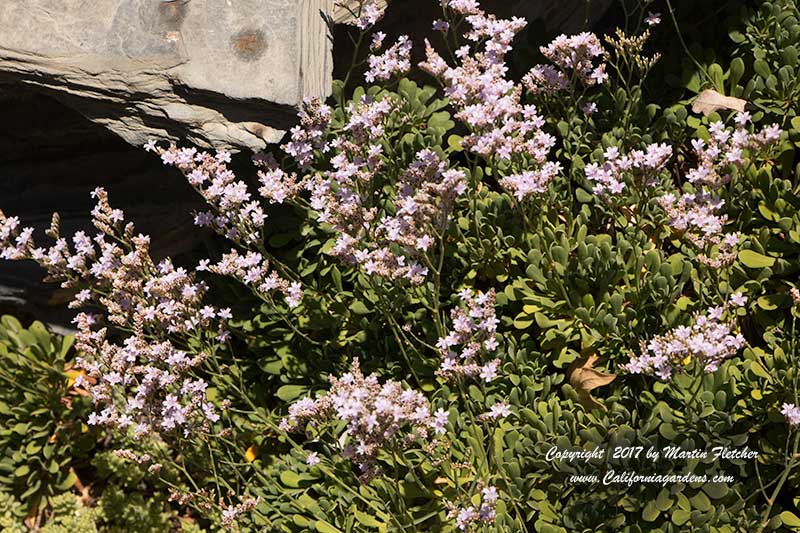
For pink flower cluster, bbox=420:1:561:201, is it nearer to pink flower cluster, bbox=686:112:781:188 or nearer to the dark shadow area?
pink flower cluster, bbox=686:112:781:188

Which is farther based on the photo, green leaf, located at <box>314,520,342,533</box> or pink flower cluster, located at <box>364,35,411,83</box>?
pink flower cluster, located at <box>364,35,411,83</box>

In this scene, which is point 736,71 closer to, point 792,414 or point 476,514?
point 792,414

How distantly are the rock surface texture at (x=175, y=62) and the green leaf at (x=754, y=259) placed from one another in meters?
1.97

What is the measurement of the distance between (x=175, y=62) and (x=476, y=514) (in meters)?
2.27

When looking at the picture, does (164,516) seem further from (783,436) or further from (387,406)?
(783,436)

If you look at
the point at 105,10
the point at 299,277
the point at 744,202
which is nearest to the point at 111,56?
the point at 105,10

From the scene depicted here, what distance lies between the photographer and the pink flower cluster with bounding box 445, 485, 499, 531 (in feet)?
10.0

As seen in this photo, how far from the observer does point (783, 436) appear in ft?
11.0

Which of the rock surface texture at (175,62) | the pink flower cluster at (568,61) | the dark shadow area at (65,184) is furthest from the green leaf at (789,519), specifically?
the dark shadow area at (65,184)

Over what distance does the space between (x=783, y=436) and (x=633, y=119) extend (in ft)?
5.21

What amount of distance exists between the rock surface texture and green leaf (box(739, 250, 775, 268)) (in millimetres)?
1975

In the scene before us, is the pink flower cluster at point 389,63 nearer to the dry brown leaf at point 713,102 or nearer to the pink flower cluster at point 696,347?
the dry brown leaf at point 713,102

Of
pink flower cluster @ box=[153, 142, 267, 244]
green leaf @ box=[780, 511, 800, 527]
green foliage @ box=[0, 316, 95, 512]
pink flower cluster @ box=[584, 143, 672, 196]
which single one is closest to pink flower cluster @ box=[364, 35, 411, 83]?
pink flower cluster @ box=[153, 142, 267, 244]

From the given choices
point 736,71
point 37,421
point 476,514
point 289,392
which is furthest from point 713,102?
point 37,421
